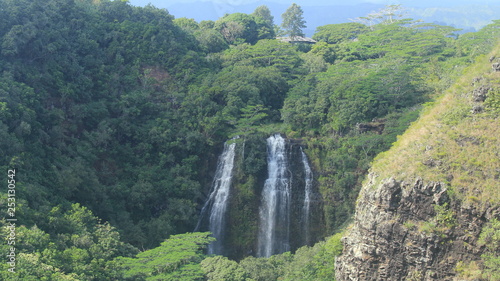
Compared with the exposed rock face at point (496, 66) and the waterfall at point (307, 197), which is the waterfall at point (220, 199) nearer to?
the waterfall at point (307, 197)

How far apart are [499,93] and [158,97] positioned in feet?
79.2

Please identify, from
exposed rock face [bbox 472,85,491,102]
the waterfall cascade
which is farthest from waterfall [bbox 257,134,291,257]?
exposed rock face [bbox 472,85,491,102]

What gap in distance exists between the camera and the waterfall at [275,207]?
3027 centimetres

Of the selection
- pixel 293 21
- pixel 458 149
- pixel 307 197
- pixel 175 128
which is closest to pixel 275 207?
pixel 307 197

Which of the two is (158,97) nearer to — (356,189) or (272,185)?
(272,185)

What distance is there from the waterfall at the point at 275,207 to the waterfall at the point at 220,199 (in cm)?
238

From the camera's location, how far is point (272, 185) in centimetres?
3161

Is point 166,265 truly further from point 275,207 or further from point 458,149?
point 275,207

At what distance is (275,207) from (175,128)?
347 inches

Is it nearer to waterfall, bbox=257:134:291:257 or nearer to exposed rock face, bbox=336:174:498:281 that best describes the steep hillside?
exposed rock face, bbox=336:174:498:281

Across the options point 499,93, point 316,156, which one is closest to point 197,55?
point 316,156

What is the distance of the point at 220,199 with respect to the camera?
31406mm

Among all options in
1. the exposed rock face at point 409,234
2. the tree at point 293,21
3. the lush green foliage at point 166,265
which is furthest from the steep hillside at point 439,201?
the tree at point 293,21

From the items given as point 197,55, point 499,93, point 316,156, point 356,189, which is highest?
point 197,55
